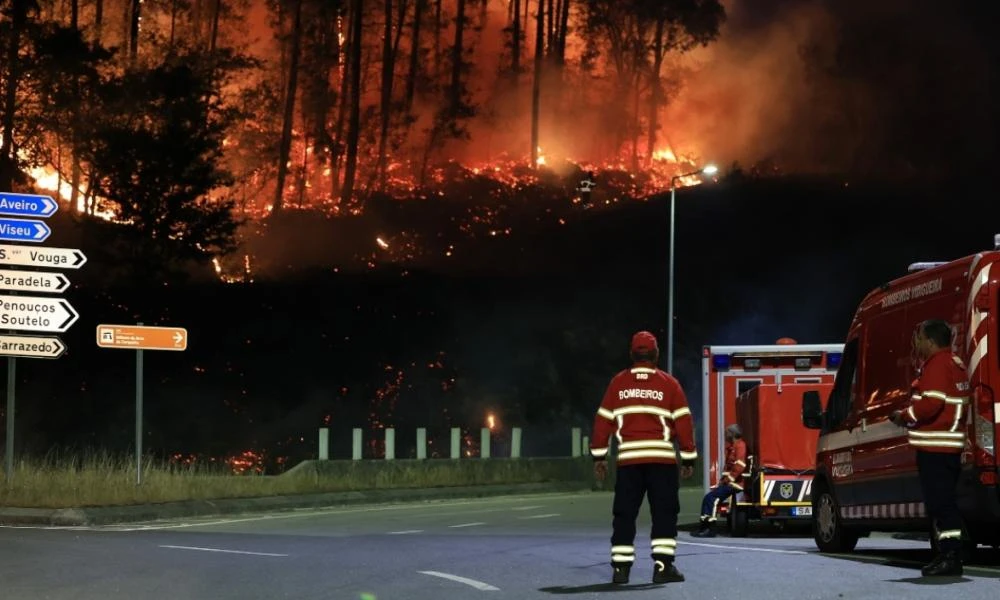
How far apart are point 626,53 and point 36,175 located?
38.8m

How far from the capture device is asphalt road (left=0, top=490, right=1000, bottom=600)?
10.1m

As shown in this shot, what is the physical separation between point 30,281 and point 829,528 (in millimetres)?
13283

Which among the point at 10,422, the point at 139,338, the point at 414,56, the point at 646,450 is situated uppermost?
the point at 414,56

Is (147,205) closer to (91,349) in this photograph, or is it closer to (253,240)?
(91,349)

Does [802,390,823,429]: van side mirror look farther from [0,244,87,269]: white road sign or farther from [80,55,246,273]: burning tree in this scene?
[80,55,246,273]: burning tree

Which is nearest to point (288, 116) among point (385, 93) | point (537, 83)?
point (385, 93)

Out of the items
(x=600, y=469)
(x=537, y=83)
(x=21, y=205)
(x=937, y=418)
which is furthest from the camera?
(x=537, y=83)

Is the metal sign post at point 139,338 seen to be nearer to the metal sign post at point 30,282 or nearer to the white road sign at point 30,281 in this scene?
the metal sign post at point 30,282

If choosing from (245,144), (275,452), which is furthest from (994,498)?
(245,144)

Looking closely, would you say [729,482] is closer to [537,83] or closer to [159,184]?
[159,184]

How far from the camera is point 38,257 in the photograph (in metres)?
22.6

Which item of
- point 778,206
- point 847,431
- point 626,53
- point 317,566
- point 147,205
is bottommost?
point 317,566

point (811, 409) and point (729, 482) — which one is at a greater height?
point (811, 409)

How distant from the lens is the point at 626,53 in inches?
3391
